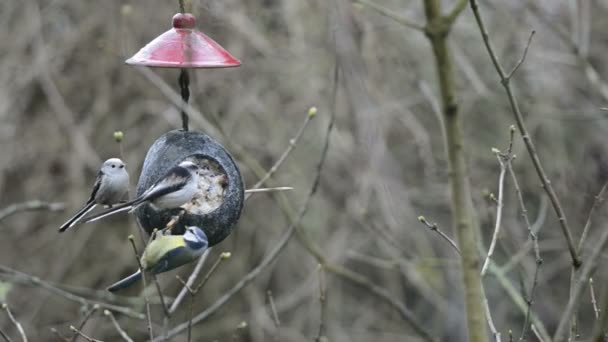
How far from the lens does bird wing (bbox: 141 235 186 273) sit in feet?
7.95

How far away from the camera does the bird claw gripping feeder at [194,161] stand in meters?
2.73

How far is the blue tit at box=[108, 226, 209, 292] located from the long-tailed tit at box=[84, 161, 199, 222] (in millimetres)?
153

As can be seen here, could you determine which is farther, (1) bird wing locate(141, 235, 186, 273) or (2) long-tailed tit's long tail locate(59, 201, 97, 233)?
(2) long-tailed tit's long tail locate(59, 201, 97, 233)

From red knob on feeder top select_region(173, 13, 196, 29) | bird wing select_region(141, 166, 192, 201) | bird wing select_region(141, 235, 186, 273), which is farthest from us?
red knob on feeder top select_region(173, 13, 196, 29)

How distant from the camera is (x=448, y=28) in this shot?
1892mm

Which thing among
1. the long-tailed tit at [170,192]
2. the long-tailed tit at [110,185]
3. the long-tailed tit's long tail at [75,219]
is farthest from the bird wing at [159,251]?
the long-tailed tit at [110,185]

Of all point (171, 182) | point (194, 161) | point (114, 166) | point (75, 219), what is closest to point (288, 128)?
point (114, 166)

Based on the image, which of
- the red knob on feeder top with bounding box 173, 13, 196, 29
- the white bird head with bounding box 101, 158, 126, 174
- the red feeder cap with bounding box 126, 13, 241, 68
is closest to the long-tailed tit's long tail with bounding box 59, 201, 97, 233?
the white bird head with bounding box 101, 158, 126, 174

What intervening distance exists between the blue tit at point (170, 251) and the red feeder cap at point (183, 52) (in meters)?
0.55

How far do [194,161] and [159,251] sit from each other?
48 centimetres

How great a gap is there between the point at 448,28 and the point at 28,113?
4.67 meters

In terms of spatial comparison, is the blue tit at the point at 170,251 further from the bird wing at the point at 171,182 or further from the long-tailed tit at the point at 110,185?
the long-tailed tit at the point at 110,185

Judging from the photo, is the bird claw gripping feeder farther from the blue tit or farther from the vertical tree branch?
the vertical tree branch

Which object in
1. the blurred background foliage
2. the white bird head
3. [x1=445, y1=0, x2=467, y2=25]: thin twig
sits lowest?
the blurred background foliage
